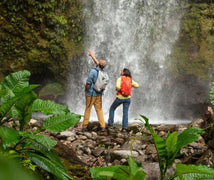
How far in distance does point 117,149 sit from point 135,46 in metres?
10.0

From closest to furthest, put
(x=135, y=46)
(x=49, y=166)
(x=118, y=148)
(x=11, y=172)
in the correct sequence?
(x=11, y=172) → (x=49, y=166) → (x=118, y=148) → (x=135, y=46)

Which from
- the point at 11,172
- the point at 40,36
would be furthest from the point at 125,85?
the point at 40,36

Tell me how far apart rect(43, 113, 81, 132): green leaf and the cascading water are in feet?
40.0

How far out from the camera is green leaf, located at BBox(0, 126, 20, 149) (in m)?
0.91

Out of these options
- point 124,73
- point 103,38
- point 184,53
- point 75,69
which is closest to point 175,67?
point 184,53

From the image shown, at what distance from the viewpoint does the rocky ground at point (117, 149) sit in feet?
10.2

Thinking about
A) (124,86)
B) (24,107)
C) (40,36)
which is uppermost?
(40,36)

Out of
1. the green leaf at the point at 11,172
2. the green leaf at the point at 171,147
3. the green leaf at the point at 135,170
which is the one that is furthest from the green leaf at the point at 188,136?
the green leaf at the point at 11,172

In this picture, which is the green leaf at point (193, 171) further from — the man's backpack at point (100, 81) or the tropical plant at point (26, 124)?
the man's backpack at point (100, 81)

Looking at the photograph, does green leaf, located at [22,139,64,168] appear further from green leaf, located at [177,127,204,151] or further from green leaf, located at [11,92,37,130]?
green leaf, located at [177,127,204,151]

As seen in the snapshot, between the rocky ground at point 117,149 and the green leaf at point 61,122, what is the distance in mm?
1435

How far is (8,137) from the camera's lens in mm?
942

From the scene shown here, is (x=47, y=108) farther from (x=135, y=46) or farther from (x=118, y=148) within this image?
(x=135, y=46)

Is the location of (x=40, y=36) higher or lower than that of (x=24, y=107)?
higher
